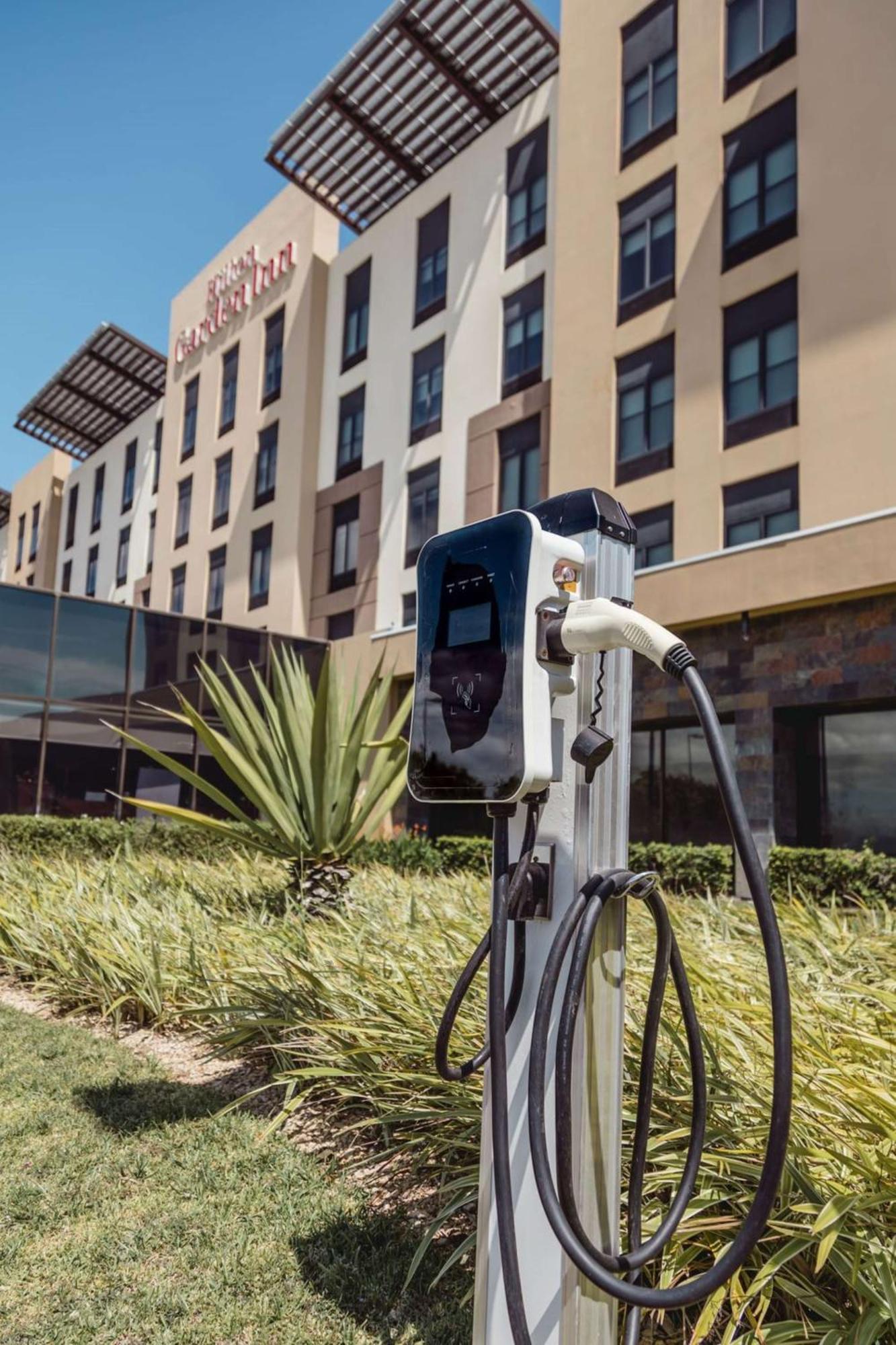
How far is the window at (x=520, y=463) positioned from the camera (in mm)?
21844

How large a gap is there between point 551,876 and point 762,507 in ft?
51.5

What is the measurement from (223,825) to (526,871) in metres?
5.92

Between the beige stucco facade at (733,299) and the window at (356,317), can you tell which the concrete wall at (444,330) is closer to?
the window at (356,317)

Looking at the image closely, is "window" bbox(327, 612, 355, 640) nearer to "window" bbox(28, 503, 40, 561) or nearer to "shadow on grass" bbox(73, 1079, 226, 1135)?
"shadow on grass" bbox(73, 1079, 226, 1135)

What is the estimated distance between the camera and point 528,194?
23172 millimetres

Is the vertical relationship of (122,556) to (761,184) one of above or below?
below

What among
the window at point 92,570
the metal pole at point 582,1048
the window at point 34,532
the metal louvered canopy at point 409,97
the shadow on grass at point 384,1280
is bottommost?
the shadow on grass at point 384,1280

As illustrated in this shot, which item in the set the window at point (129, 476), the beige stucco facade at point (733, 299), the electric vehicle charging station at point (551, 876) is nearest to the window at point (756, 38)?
the beige stucco facade at point (733, 299)

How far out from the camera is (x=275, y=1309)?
9.27 ft

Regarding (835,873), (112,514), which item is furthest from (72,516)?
(835,873)

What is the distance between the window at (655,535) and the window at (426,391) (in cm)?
768

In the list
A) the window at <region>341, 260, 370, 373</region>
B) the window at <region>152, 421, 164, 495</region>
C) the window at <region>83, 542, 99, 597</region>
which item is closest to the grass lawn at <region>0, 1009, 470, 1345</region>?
the window at <region>341, 260, 370, 373</region>

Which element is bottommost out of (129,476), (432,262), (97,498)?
(97,498)

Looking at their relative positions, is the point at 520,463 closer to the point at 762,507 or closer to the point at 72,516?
the point at 762,507
